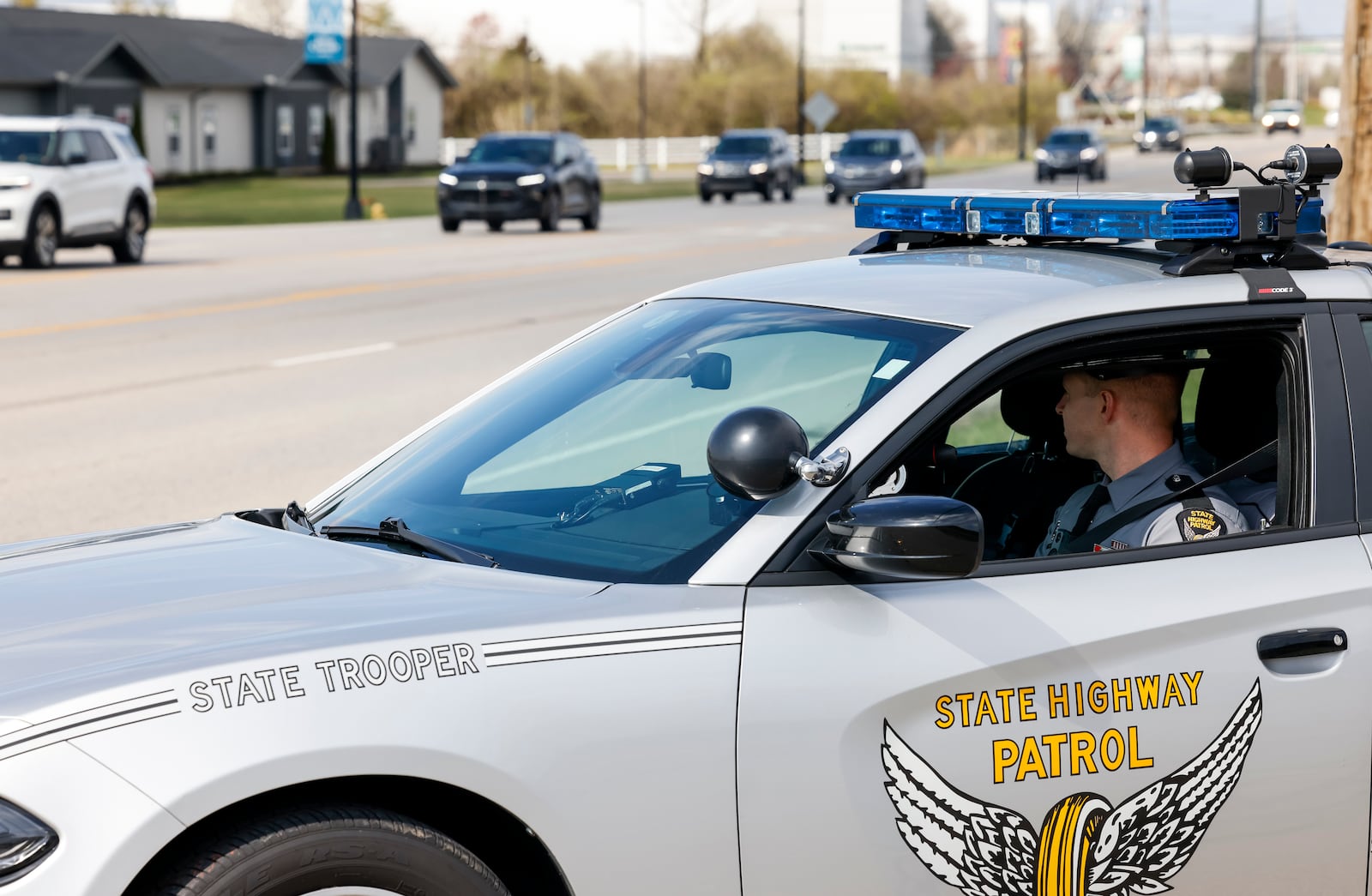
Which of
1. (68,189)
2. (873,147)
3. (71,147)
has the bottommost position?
(68,189)

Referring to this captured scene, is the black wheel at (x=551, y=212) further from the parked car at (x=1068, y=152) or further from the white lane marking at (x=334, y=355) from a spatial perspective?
the parked car at (x=1068, y=152)

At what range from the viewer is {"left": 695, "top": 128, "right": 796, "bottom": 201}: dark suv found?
45500mm

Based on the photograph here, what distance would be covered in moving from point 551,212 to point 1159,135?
203 ft

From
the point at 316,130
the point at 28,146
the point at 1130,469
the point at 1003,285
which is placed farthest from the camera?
the point at 316,130

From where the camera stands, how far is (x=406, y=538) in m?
3.21

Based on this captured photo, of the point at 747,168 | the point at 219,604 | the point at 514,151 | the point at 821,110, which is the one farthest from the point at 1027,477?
the point at 821,110

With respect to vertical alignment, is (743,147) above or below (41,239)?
above

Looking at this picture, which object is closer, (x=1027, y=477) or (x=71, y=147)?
(x=1027, y=477)

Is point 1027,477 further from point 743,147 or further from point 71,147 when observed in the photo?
point 743,147

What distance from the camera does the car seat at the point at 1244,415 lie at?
3449mm

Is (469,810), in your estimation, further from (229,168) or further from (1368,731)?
(229,168)

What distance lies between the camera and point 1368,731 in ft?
10.1

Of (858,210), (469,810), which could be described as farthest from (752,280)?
(469,810)

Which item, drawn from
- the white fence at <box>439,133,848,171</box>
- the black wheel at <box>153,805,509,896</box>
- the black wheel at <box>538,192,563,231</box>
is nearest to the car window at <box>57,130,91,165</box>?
the black wheel at <box>538,192,563,231</box>
